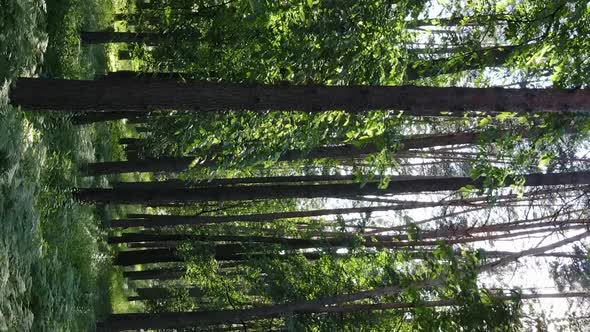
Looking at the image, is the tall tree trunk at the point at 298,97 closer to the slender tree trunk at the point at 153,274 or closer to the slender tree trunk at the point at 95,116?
the slender tree trunk at the point at 95,116

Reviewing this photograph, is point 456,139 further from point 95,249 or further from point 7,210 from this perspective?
point 95,249

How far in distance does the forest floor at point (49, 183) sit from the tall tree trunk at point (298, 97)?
829mm

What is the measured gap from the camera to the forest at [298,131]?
5.22m

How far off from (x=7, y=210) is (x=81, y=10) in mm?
5381

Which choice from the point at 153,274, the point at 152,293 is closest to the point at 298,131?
the point at 153,274

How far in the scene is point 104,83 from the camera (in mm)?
5133

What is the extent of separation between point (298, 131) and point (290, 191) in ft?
7.76

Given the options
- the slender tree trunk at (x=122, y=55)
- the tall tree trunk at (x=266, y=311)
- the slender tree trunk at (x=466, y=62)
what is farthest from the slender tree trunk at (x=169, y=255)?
the slender tree trunk at (x=466, y=62)

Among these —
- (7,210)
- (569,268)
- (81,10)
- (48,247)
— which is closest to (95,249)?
(48,247)

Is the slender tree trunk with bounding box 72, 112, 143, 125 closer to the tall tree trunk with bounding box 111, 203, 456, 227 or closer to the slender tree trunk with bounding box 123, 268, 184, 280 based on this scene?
the tall tree trunk with bounding box 111, 203, 456, 227

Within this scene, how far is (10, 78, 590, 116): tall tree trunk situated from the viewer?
508cm

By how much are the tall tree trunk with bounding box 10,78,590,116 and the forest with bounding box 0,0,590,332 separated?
0.01 metres

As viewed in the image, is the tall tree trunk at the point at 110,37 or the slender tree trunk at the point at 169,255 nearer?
the tall tree trunk at the point at 110,37

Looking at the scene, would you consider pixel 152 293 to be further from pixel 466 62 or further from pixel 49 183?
pixel 466 62
